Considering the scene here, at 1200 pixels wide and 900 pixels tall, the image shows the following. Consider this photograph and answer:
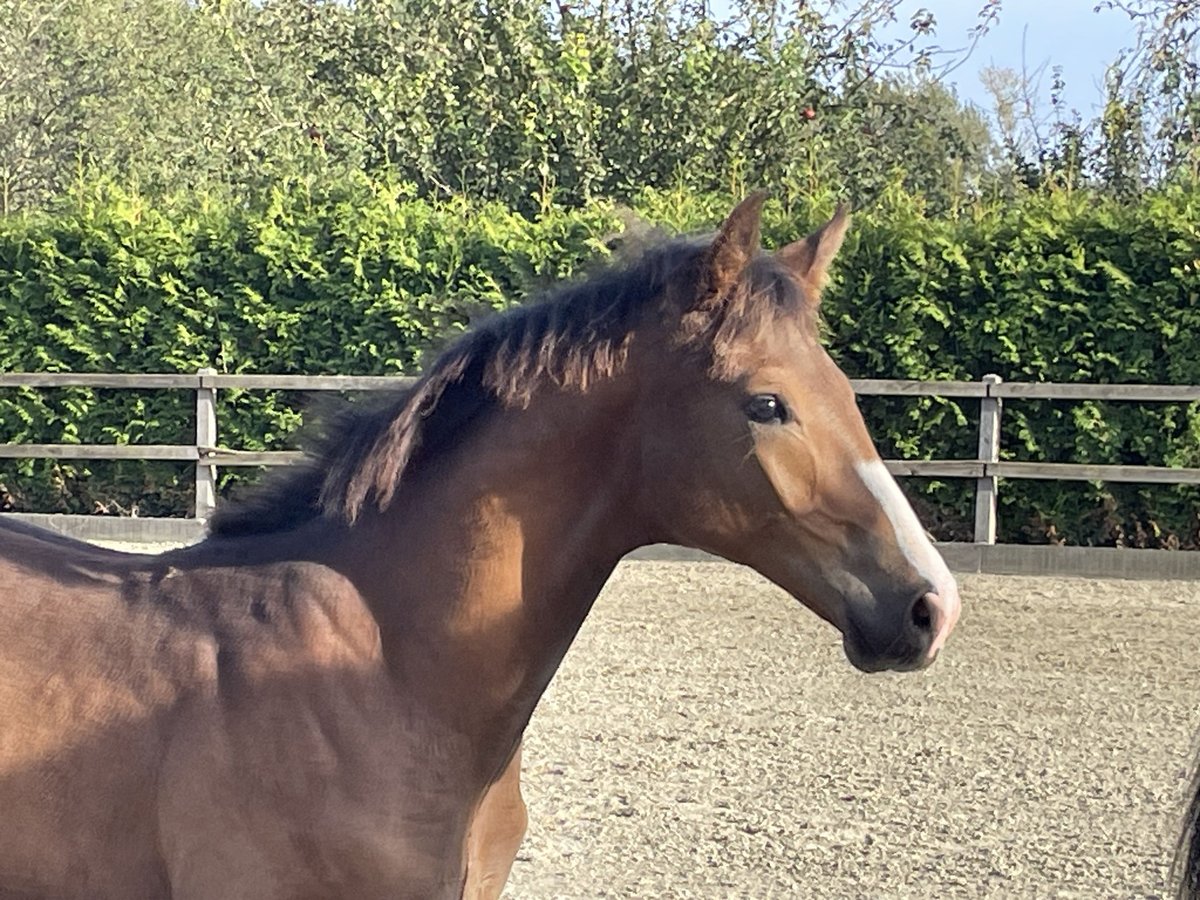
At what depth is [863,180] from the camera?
14.0 meters

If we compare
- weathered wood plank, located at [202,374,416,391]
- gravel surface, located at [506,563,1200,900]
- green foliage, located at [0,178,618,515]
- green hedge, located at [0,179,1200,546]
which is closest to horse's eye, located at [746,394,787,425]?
gravel surface, located at [506,563,1200,900]

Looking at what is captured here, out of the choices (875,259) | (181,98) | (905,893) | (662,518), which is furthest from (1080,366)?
(181,98)

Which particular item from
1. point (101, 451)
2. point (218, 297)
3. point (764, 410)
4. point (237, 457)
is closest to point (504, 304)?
point (237, 457)

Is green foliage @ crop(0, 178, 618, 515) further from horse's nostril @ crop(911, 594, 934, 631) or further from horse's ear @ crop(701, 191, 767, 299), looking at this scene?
horse's nostril @ crop(911, 594, 934, 631)

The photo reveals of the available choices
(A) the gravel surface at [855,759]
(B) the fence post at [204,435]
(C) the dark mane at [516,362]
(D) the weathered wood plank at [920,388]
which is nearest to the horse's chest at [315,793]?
(C) the dark mane at [516,362]

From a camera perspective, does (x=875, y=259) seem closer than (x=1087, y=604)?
No

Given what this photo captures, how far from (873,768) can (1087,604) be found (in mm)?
3681

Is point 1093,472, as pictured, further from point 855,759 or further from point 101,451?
point 101,451

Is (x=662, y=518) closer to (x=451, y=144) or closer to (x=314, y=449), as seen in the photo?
(x=314, y=449)

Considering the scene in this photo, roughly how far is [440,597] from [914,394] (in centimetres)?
799

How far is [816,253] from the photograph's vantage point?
236 cm

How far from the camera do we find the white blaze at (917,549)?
1974 mm

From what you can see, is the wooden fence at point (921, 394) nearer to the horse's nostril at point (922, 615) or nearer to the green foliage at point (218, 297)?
the green foliage at point (218, 297)

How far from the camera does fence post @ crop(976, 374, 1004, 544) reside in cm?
955
